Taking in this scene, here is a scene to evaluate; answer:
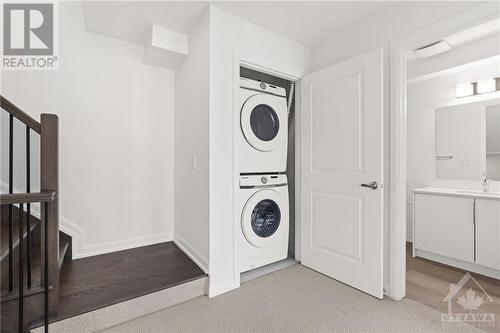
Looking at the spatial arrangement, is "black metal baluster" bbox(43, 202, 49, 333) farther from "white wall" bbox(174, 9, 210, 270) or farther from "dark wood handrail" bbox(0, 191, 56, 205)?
"white wall" bbox(174, 9, 210, 270)

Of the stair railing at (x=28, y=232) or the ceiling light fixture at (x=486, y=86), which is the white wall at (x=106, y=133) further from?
the ceiling light fixture at (x=486, y=86)

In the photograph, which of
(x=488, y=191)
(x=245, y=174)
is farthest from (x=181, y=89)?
(x=488, y=191)

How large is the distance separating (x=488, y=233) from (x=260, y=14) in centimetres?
288

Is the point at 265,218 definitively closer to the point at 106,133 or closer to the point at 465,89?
the point at 106,133

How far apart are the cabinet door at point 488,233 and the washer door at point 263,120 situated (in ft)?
6.66

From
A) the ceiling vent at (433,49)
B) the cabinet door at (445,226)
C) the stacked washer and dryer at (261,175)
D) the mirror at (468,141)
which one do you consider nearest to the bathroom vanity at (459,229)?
the cabinet door at (445,226)

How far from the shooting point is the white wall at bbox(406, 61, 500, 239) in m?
2.83

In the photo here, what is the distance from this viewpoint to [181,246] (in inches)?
101

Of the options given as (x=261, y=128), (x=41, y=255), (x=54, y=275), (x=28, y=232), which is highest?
(x=261, y=128)

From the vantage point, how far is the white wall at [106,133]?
227 centimetres

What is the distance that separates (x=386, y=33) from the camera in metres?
1.96

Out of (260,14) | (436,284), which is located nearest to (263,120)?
(260,14)

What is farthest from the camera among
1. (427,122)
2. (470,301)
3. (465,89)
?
(427,122)

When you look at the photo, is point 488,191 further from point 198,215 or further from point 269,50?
point 198,215
